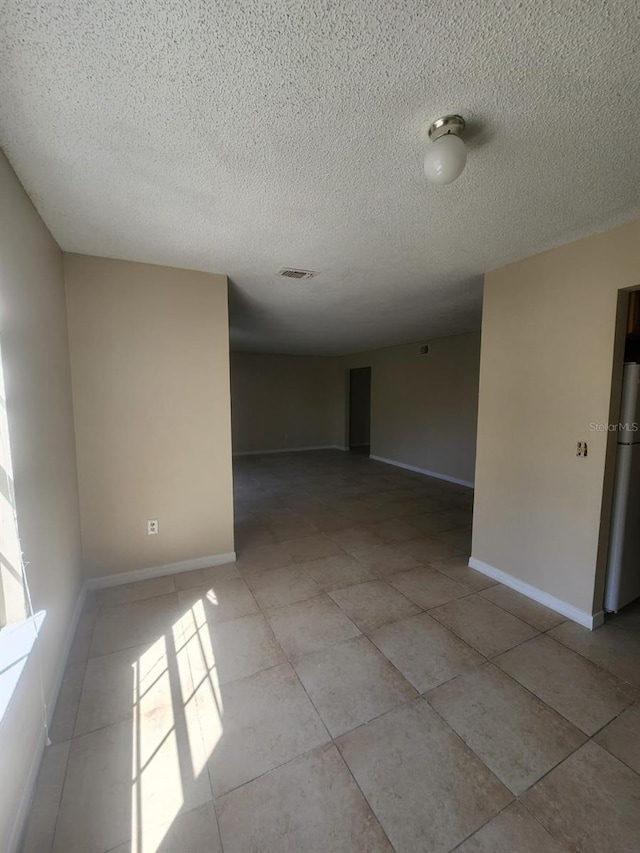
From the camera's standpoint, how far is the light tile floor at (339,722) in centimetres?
111

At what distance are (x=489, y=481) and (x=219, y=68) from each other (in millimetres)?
2748

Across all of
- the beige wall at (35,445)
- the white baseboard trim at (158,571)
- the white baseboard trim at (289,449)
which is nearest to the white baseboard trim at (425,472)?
the white baseboard trim at (289,449)

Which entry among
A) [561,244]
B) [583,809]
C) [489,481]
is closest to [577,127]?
[561,244]

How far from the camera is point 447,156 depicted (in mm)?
1129

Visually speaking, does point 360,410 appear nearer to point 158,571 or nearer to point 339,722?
point 158,571

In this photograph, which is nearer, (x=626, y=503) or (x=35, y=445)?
(x=35, y=445)

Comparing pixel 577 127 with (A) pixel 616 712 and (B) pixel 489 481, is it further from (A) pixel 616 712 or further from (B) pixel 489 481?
(A) pixel 616 712

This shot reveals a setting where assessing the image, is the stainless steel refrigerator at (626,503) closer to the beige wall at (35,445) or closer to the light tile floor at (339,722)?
the light tile floor at (339,722)

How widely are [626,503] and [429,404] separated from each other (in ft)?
12.4

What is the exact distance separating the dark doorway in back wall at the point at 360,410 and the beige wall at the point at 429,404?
1293mm

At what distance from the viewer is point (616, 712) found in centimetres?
152

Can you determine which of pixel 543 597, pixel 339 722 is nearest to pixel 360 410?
pixel 543 597

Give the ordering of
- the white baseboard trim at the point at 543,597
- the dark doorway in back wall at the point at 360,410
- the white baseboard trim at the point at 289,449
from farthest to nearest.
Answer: the dark doorway in back wall at the point at 360,410 → the white baseboard trim at the point at 289,449 → the white baseboard trim at the point at 543,597

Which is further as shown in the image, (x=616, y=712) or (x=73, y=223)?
(x=73, y=223)
